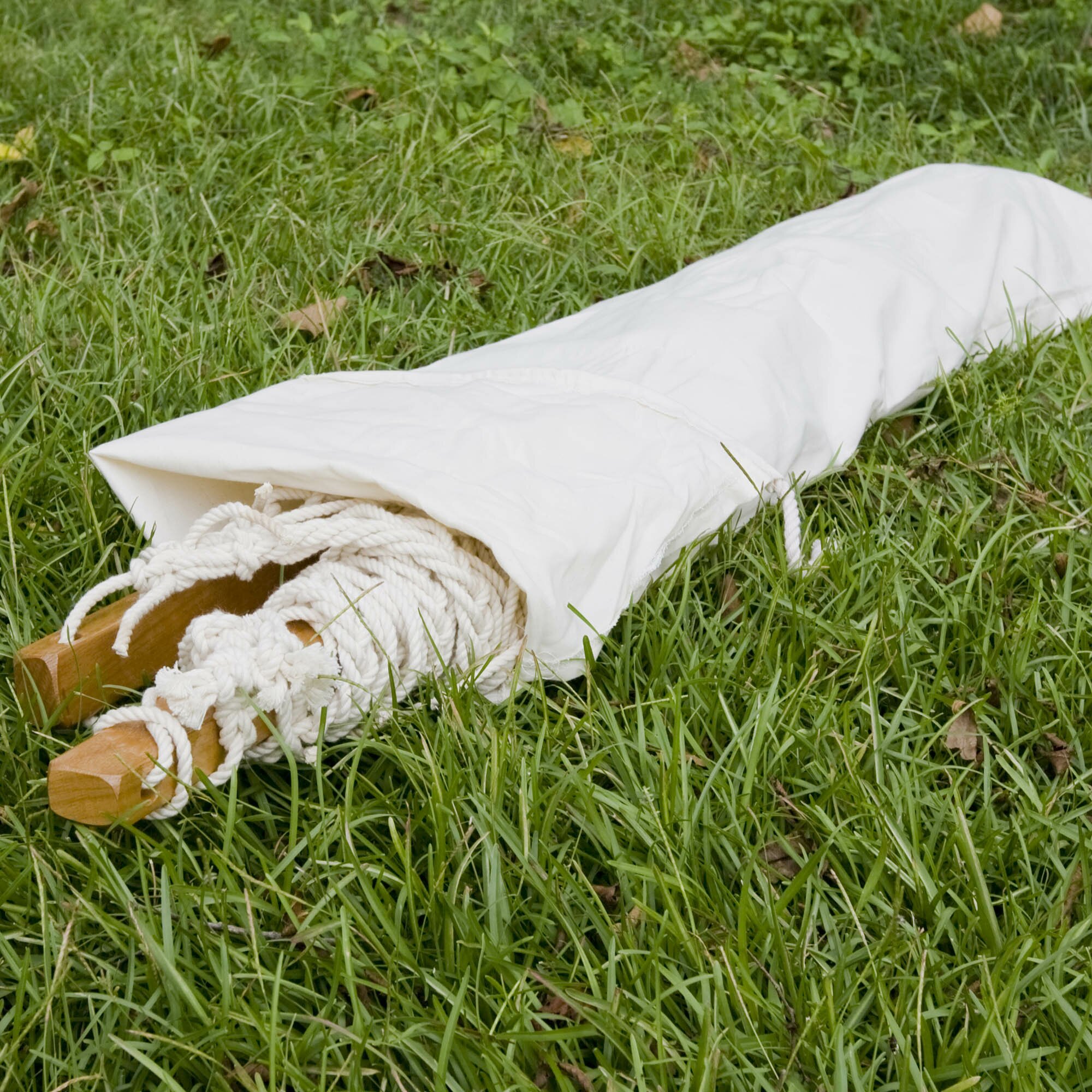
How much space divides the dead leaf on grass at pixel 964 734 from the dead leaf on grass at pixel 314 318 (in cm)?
141

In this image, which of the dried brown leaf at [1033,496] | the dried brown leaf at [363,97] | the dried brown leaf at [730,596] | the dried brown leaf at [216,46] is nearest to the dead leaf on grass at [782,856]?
the dried brown leaf at [730,596]

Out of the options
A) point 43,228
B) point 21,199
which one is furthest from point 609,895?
point 21,199

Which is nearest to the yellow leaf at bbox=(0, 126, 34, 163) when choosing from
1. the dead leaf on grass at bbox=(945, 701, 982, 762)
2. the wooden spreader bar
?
the wooden spreader bar

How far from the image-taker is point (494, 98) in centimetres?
332

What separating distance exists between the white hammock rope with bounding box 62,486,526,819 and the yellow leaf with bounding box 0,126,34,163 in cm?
185

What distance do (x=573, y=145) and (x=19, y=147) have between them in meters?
1.45

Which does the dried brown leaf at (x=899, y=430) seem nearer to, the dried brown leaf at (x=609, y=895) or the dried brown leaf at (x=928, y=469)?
the dried brown leaf at (x=928, y=469)

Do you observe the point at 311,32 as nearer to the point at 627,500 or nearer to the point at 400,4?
the point at 400,4

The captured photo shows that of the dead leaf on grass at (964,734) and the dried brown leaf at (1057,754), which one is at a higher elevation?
the dead leaf on grass at (964,734)

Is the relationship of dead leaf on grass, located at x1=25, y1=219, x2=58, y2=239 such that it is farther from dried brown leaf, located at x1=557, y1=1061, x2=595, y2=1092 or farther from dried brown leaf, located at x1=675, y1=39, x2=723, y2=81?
dried brown leaf, located at x1=557, y1=1061, x2=595, y2=1092

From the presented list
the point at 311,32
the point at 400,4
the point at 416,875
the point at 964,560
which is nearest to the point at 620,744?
the point at 416,875

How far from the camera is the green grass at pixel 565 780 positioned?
1.08 meters

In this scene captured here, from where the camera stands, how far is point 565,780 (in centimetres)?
128

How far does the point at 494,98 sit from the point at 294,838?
2654 millimetres
